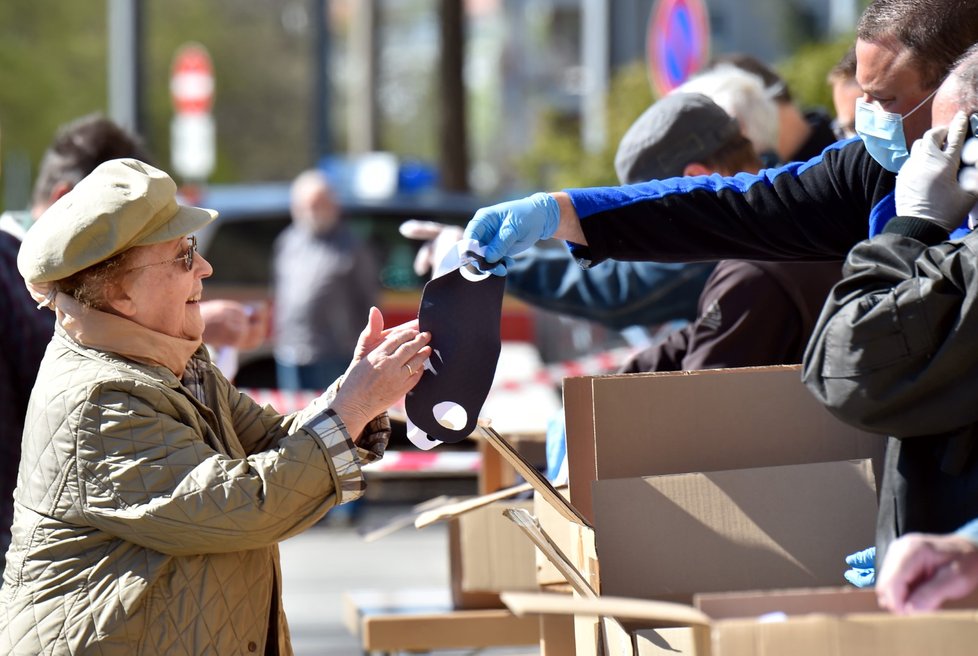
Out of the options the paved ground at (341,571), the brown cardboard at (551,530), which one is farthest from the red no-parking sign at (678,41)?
the brown cardboard at (551,530)

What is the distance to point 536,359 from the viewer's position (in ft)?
30.7

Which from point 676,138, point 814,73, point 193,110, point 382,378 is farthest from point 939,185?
point 193,110

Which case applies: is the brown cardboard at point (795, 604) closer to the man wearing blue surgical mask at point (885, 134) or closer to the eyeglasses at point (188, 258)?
the man wearing blue surgical mask at point (885, 134)

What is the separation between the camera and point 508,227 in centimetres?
262

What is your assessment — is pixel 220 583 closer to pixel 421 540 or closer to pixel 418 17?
pixel 421 540

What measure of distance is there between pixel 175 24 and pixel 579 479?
29230mm

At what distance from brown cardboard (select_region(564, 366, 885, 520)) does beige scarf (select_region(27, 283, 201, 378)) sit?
2.46 feet

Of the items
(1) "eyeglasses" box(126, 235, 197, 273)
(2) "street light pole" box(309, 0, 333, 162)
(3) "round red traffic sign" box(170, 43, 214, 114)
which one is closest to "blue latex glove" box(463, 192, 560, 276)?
(1) "eyeglasses" box(126, 235, 197, 273)

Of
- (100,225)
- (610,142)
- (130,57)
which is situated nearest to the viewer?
(100,225)

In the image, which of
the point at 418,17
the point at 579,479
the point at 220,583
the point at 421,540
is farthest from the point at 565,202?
the point at 418,17

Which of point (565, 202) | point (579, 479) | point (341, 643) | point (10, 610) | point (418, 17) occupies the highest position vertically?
point (418, 17)

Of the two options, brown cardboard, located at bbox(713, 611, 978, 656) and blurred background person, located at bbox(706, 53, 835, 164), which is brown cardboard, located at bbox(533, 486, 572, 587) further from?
blurred background person, located at bbox(706, 53, 835, 164)

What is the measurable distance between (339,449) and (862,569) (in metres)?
0.92

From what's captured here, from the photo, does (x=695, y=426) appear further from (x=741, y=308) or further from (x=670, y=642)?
(x=741, y=308)
